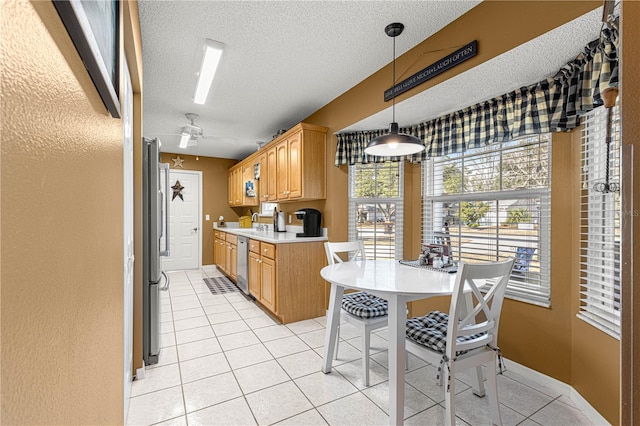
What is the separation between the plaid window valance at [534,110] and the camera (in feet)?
5.24

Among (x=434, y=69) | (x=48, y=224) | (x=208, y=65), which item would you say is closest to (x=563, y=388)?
(x=434, y=69)

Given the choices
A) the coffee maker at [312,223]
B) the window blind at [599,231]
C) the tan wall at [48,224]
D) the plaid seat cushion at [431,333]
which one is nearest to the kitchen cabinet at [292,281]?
the coffee maker at [312,223]

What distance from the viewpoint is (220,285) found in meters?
5.02

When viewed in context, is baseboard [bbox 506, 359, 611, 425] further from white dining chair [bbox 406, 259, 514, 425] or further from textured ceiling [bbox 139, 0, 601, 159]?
textured ceiling [bbox 139, 0, 601, 159]

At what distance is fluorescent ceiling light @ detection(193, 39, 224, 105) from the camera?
224cm

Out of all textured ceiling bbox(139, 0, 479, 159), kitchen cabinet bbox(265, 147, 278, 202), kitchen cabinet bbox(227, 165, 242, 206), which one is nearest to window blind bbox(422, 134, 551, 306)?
textured ceiling bbox(139, 0, 479, 159)

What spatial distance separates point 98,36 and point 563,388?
297 centimetres

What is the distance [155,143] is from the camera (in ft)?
7.91

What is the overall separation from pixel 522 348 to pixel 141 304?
112 inches

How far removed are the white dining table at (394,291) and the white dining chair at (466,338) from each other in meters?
0.12

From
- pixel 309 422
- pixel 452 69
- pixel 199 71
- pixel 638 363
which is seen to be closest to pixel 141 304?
pixel 309 422

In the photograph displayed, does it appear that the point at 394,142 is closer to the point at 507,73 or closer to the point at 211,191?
the point at 507,73

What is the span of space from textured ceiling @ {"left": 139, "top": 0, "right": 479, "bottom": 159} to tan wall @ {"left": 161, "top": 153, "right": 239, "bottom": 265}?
268 centimetres

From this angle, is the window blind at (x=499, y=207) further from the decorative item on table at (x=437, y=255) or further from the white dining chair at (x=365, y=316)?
the white dining chair at (x=365, y=316)
